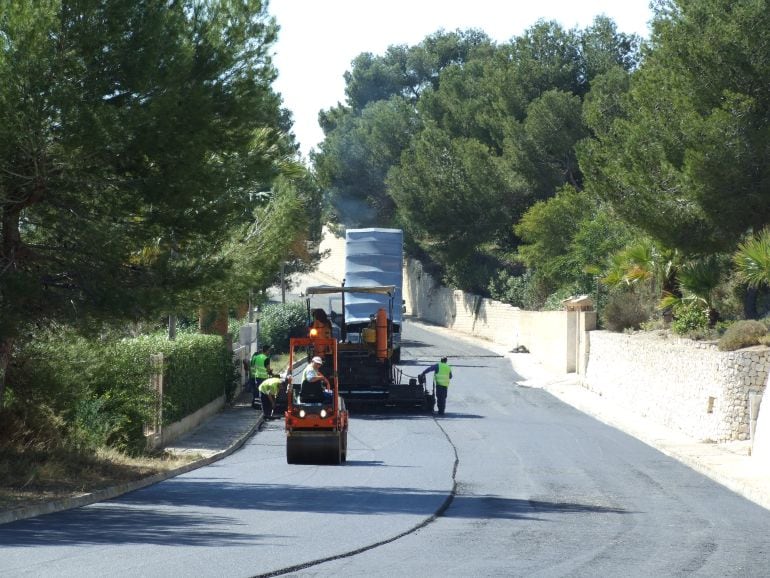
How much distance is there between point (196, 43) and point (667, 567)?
10464 millimetres

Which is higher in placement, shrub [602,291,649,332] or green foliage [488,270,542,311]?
green foliage [488,270,542,311]

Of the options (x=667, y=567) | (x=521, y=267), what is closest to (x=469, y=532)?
(x=667, y=567)

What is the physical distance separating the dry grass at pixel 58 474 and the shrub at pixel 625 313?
24.1 m

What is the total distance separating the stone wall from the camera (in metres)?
26.2

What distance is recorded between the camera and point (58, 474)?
1736cm

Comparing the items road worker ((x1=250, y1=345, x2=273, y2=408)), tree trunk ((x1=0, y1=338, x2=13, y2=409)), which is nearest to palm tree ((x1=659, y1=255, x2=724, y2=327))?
road worker ((x1=250, y1=345, x2=273, y2=408))

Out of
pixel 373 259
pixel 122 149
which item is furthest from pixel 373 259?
pixel 122 149

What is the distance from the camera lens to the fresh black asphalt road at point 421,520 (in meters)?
11.4

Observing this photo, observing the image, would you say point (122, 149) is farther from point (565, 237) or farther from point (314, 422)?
point (565, 237)

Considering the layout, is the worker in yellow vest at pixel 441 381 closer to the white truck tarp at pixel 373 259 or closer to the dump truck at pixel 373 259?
the dump truck at pixel 373 259

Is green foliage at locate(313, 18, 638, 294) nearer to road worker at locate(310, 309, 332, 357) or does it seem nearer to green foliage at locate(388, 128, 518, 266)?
green foliage at locate(388, 128, 518, 266)

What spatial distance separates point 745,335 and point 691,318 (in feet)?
19.0

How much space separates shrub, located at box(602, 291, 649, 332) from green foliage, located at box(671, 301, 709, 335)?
656 cm

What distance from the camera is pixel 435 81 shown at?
9725cm
